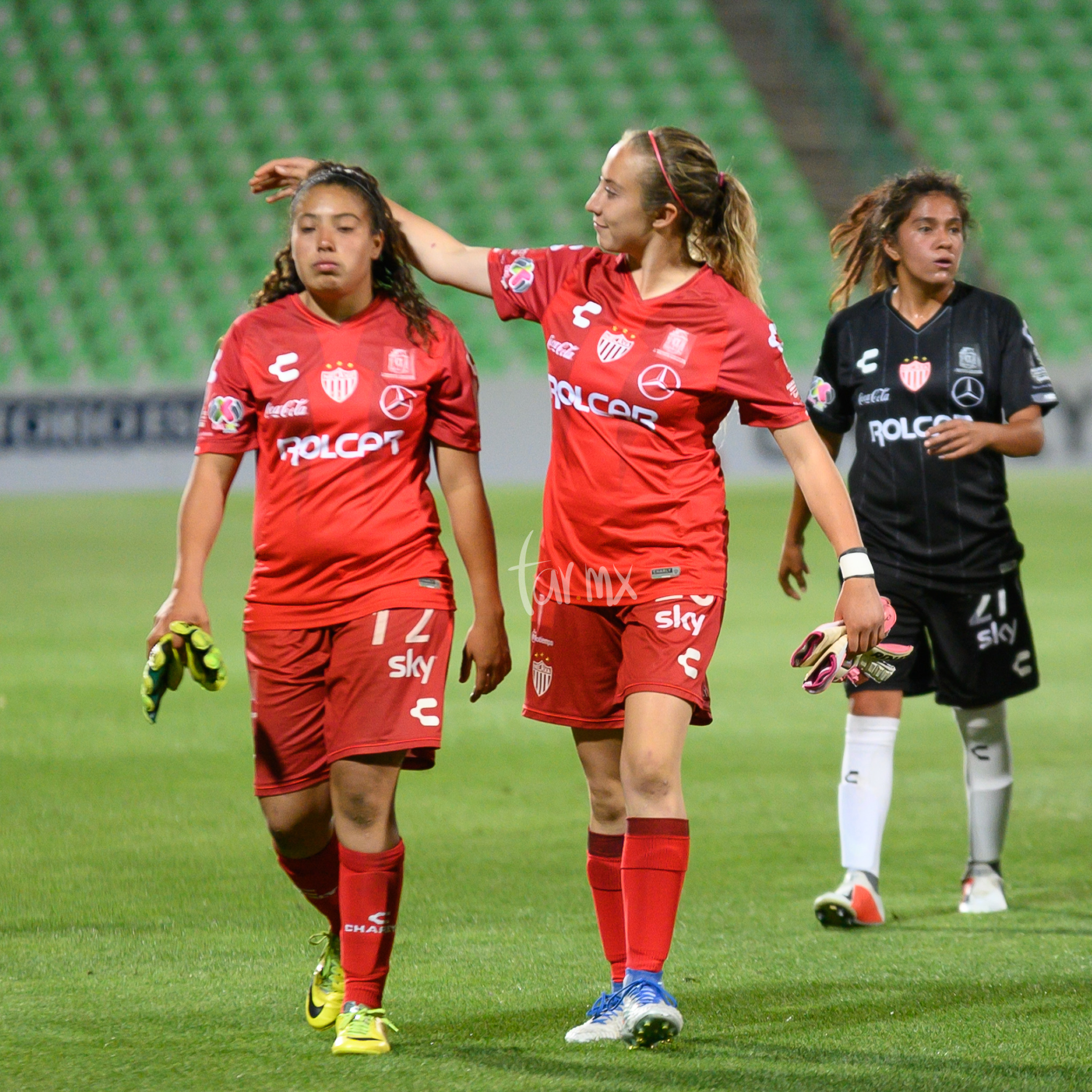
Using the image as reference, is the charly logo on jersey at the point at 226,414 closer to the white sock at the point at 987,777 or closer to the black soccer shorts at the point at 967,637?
the black soccer shorts at the point at 967,637

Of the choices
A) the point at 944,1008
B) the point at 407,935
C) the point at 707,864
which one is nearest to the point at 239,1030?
the point at 407,935

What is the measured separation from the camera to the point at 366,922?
275 centimetres

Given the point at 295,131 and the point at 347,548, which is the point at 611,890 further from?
the point at 295,131

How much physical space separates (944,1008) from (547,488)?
122cm

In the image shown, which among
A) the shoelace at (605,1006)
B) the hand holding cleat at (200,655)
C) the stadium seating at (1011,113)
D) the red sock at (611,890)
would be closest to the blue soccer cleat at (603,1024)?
the shoelace at (605,1006)

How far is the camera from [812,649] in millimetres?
2760

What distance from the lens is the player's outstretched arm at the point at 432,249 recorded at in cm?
305

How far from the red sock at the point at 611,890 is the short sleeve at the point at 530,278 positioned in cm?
99

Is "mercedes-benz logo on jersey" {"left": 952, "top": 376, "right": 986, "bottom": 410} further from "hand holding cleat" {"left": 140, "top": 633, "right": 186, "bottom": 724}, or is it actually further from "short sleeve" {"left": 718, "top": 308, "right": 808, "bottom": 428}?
"hand holding cleat" {"left": 140, "top": 633, "right": 186, "bottom": 724}

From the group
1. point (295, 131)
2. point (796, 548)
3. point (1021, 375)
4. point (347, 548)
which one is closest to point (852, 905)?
point (796, 548)

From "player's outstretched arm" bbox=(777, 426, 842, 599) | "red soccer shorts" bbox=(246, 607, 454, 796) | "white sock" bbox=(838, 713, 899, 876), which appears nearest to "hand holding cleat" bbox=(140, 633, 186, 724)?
"red soccer shorts" bbox=(246, 607, 454, 796)

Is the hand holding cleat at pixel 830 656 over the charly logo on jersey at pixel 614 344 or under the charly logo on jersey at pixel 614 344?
under

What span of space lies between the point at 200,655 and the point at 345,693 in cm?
25

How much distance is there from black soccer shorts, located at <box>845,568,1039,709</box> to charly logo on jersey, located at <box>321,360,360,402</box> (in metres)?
1.71
